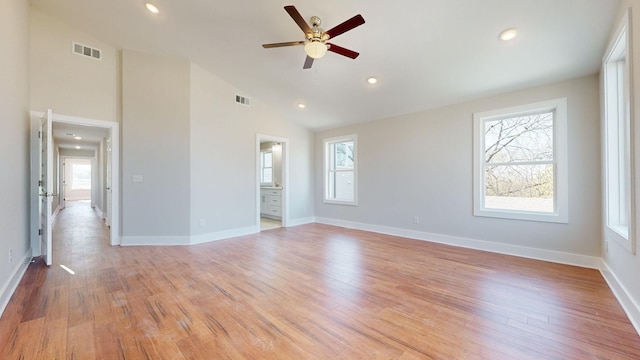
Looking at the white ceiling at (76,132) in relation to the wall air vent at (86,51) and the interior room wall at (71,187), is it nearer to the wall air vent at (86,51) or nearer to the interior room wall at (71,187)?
the wall air vent at (86,51)

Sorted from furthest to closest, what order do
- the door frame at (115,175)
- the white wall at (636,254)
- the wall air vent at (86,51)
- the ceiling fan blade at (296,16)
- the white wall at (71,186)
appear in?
1. the white wall at (71,186)
2. the door frame at (115,175)
3. the wall air vent at (86,51)
4. the ceiling fan blade at (296,16)
5. the white wall at (636,254)

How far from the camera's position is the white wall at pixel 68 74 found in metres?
3.71

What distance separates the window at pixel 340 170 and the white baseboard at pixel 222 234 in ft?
6.71

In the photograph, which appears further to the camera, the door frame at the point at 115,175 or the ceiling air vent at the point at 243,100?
the ceiling air vent at the point at 243,100

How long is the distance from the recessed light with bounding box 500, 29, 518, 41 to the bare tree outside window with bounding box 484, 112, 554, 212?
4.93 feet

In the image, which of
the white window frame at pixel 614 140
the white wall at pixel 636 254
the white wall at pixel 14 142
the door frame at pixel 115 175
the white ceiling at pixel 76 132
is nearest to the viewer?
the white wall at pixel 636 254

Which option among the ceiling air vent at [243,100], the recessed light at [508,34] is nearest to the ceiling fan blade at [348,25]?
the recessed light at [508,34]

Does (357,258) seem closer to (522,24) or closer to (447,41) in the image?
(447,41)

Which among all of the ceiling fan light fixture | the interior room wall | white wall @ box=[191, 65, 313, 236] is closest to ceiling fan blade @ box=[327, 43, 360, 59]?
the ceiling fan light fixture

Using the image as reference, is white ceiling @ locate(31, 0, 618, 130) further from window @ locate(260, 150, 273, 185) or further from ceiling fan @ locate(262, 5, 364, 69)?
window @ locate(260, 150, 273, 185)

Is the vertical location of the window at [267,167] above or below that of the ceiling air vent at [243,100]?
below

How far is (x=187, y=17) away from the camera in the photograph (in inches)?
133

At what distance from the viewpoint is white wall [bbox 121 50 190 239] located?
170 inches

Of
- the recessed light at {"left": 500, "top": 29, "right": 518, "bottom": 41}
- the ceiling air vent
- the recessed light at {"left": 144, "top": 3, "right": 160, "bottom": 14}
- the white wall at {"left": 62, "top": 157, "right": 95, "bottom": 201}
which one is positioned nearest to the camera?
the recessed light at {"left": 500, "top": 29, "right": 518, "bottom": 41}
